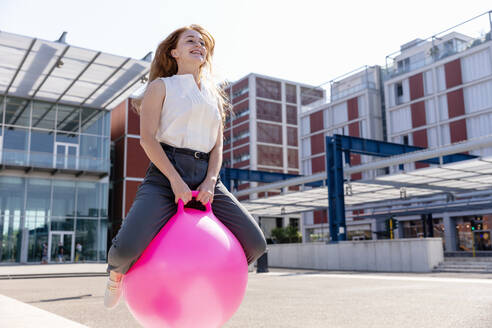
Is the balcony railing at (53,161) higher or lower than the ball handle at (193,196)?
higher

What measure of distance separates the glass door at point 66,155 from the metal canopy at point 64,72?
2906 millimetres

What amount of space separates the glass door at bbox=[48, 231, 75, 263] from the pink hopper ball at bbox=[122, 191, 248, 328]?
98.8 feet

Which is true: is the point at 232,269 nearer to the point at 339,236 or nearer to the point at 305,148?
the point at 339,236

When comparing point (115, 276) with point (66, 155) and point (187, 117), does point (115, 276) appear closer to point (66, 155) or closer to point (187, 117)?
point (187, 117)

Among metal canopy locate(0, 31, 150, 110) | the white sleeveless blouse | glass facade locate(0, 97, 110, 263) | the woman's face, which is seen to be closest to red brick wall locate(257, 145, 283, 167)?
glass facade locate(0, 97, 110, 263)

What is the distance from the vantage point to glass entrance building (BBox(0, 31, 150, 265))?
27484mm

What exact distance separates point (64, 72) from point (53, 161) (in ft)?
23.1

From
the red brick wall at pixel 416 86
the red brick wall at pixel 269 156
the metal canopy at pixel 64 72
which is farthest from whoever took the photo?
the red brick wall at pixel 269 156

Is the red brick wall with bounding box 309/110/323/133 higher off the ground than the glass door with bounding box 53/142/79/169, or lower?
higher

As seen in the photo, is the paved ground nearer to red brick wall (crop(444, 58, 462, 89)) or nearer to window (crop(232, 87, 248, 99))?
red brick wall (crop(444, 58, 462, 89))

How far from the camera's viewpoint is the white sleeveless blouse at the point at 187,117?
8.49 feet

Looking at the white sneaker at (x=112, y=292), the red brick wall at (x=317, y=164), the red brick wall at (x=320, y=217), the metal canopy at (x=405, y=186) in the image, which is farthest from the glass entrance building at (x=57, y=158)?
the white sneaker at (x=112, y=292)

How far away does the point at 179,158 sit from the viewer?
254cm

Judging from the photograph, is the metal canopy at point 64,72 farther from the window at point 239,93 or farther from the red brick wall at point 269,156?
the window at point 239,93
